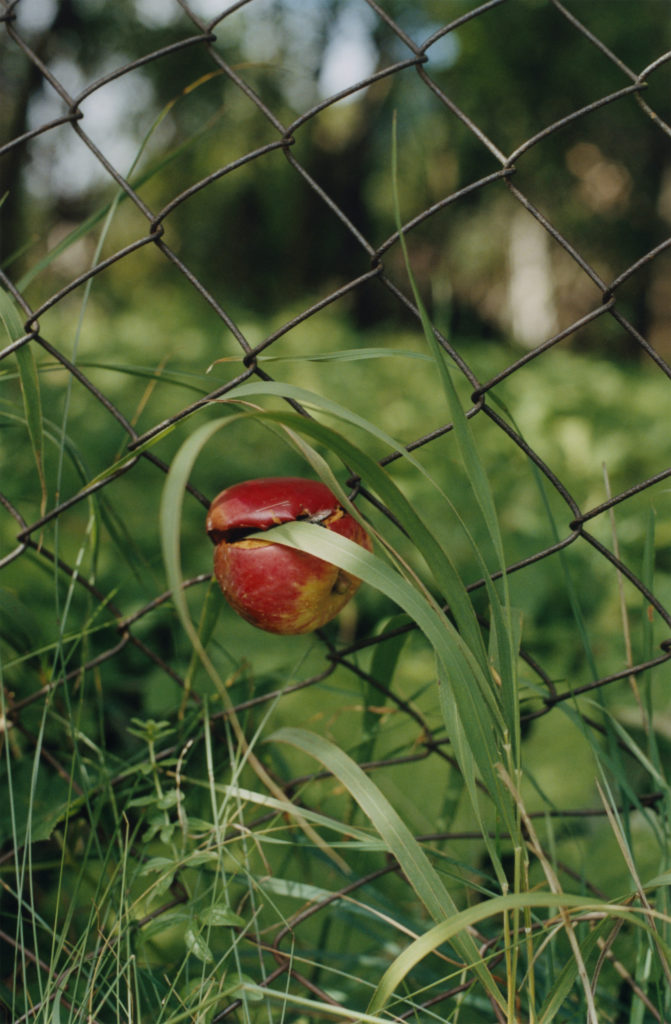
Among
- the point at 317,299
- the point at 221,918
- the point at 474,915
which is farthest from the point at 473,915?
the point at 317,299

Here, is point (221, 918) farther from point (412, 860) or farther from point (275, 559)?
point (275, 559)

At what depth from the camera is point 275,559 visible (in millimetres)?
599

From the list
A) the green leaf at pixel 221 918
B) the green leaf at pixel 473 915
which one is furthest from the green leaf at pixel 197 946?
the green leaf at pixel 473 915

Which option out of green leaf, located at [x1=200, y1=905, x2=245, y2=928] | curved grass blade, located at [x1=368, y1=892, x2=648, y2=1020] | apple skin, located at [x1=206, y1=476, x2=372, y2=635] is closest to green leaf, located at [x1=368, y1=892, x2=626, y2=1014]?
curved grass blade, located at [x1=368, y1=892, x2=648, y2=1020]

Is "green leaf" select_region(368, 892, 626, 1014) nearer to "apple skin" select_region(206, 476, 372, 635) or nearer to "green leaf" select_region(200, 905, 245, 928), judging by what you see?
"green leaf" select_region(200, 905, 245, 928)

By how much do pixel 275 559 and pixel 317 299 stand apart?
8.64m

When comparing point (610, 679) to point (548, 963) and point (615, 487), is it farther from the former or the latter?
point (615, 487)

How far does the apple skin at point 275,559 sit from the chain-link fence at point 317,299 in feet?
0.13

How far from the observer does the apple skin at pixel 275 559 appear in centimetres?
60

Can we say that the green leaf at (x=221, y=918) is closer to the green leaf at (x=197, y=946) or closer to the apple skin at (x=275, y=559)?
the green leaf at (x=197, y=946)

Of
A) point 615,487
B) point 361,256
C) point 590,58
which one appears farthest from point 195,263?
point 615,487

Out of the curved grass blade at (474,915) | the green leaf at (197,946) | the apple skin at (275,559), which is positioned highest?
the apple skin at (275,559)

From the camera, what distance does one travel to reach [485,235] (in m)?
9.81

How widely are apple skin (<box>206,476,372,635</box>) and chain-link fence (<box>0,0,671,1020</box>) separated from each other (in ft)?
0.13
